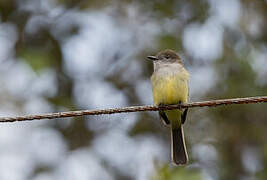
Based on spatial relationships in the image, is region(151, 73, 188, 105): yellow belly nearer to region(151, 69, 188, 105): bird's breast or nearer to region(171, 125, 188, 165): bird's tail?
region(151, 69, 188, 105): bird's breast

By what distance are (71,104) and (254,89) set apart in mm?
1962

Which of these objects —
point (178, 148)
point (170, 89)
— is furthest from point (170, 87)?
point (178, 148)

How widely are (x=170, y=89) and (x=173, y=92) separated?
0.11ft

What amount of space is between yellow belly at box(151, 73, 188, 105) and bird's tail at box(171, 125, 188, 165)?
0.53 meters

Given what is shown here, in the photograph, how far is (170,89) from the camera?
4.06 meters

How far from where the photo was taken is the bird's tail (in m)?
4.33

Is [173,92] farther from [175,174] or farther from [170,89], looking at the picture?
[175,174]

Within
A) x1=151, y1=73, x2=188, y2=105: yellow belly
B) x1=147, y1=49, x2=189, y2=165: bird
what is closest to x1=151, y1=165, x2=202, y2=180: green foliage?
x1=147, y1=49, x2=189, y2=165: bird

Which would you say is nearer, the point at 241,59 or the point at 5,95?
the point at 241,59

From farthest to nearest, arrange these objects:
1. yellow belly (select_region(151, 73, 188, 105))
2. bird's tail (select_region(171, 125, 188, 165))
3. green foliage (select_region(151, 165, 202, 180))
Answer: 1. bird's tail (select_region(171, 125, 188, 165))
2. yellow belly (select_region(151, 73, 188, 105))
3. green foliage (select_region(151, 165, 202, 180))

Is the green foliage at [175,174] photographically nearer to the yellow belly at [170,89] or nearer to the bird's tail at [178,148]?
the bird's tail at [178,148]

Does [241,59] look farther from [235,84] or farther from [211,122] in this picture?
[211,122]

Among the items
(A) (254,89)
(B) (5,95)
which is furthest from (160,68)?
(B) (5,95)

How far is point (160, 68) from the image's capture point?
174 inches
